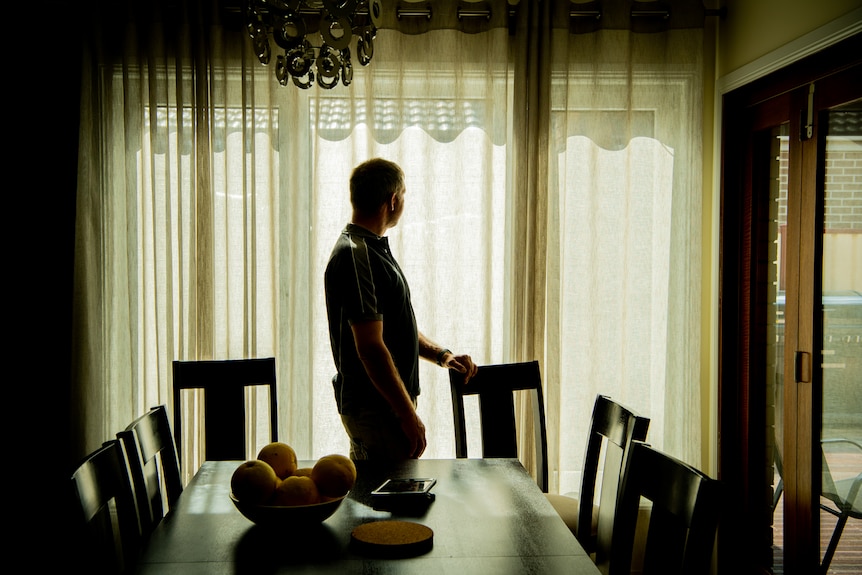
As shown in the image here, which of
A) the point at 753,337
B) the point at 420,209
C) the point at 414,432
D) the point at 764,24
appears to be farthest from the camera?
the point at 420,209

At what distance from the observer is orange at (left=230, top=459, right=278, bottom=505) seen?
1487mm

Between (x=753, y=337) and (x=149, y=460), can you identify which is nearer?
(x=149, y=460)

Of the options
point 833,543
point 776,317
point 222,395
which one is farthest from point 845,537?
point 222,395

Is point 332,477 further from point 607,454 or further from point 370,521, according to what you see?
point 607,454

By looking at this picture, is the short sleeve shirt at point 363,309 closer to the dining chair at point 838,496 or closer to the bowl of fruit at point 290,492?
the bowl of fruit at point 290,492

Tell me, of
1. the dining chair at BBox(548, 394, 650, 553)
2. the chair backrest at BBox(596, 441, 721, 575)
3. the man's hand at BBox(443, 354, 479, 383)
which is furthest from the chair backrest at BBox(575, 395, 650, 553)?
the man's hand at BBox(443, 354, 479, 383)

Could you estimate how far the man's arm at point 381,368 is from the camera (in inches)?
84.3

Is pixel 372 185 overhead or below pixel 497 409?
overhead

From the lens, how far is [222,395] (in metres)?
2.48

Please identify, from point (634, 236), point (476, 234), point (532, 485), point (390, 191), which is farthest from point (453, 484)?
point (634, 236)

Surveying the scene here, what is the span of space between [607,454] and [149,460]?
1280 mm

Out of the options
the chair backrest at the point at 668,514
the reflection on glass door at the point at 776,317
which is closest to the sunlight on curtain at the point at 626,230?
the reflection on glass door at the point at 776,317

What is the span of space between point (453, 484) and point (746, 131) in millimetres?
2133

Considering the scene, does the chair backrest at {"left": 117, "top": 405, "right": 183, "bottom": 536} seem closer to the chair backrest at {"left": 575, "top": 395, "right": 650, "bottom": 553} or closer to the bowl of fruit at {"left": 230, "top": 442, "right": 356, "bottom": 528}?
the bowl of fruit at {"left": 230, "top": 442, "right": 356, "bottom": 528}
